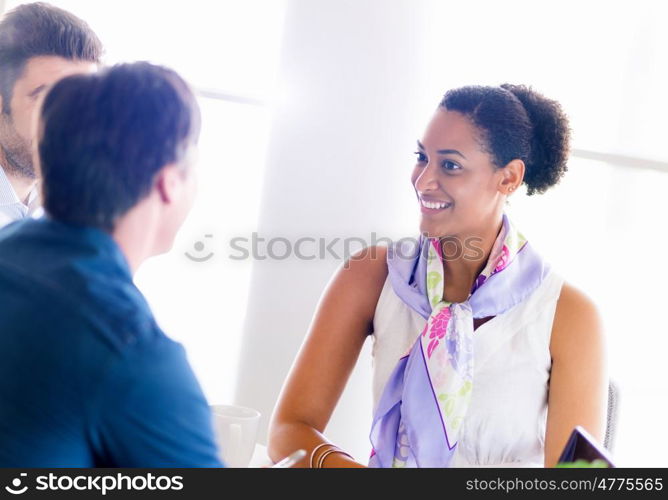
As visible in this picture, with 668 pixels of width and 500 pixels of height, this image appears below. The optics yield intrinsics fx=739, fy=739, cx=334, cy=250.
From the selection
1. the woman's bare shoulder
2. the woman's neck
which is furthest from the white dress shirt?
the woman's bare shoulder

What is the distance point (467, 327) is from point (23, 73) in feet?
4.09

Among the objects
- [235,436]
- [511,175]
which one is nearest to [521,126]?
→ [511,175]

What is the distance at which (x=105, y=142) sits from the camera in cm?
82

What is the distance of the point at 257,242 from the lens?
2.79m

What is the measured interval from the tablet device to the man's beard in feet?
4.81

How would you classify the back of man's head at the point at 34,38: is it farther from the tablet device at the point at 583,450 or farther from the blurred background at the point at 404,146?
the tablet device at the point at 583,450

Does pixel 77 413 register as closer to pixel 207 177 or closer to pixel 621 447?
pixel 207 177

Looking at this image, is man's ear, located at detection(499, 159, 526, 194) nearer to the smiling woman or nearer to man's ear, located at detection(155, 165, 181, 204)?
the smiling woman

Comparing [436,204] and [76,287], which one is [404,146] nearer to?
[436,204]

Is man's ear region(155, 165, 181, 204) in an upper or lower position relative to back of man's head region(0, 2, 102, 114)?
lower

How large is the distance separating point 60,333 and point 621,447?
259 centimetres

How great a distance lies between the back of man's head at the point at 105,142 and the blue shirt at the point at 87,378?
76mm

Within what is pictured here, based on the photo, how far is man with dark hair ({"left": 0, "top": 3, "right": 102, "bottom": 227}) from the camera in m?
1.83

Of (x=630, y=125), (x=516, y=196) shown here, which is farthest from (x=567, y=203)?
(x=630, y=125)
